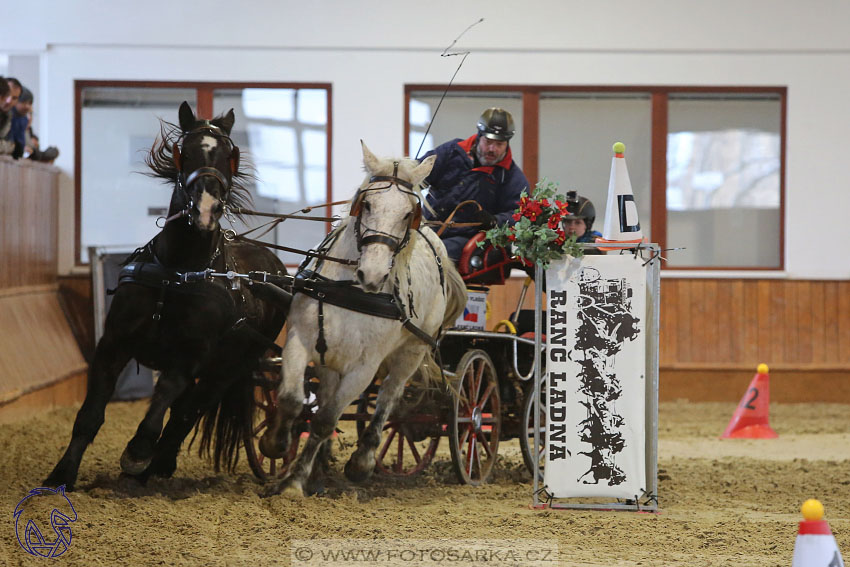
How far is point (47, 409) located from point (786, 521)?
6301mm

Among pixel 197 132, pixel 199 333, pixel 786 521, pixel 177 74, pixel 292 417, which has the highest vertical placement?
pixel 177 74

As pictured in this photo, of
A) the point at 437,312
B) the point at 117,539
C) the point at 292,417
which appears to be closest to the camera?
the point at 117,539

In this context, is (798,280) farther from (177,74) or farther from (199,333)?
(199,333)

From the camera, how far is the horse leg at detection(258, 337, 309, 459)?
5.44 metres

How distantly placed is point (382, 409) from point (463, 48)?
21.2ft

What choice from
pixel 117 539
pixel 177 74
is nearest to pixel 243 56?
pixel 177 74

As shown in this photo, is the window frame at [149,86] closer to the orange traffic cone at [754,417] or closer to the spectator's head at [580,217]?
the spectator's head at [580,217]

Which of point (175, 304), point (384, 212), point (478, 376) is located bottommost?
point (478, 376)

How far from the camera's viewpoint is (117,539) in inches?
182

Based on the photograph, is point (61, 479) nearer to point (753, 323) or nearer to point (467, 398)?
point (467, 398)

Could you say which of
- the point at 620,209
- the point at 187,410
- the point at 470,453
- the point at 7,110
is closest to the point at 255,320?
the point at 187,410

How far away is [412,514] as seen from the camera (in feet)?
18.1

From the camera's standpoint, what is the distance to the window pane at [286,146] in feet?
38.8

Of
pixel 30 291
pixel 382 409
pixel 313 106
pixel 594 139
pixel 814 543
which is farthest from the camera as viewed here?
pixel 594 139
